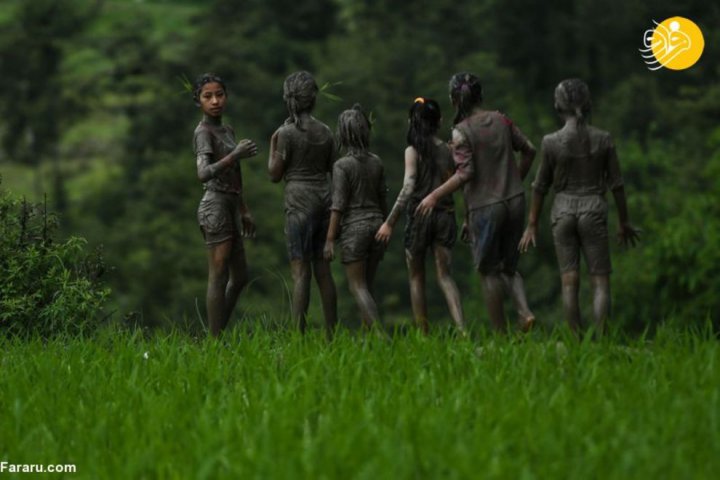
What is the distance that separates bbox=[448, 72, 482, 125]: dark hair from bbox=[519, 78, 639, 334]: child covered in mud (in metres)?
0.64

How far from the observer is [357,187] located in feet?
34.9

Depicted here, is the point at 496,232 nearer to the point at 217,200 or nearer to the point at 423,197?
the point at 423,197

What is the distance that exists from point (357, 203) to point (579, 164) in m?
1.76

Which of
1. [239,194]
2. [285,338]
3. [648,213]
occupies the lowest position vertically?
[648,213]

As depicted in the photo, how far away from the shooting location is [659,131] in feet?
156

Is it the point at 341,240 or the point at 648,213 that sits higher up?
the point at 341,240

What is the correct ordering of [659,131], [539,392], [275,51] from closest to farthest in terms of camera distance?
[539,392]
[659,131]
[275,51]

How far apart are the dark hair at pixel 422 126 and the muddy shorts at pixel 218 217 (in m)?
1.54

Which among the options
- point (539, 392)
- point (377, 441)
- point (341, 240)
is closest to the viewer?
point (377, 441)

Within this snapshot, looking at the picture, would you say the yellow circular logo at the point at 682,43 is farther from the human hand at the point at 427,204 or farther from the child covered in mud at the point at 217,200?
the human hand at the point at 427,204

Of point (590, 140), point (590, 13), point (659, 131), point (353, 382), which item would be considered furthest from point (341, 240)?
point (590, 13)

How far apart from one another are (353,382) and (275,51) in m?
55.1

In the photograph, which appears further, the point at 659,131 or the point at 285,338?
the point at 659,131

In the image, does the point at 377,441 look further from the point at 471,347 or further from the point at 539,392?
the point at 471,347
